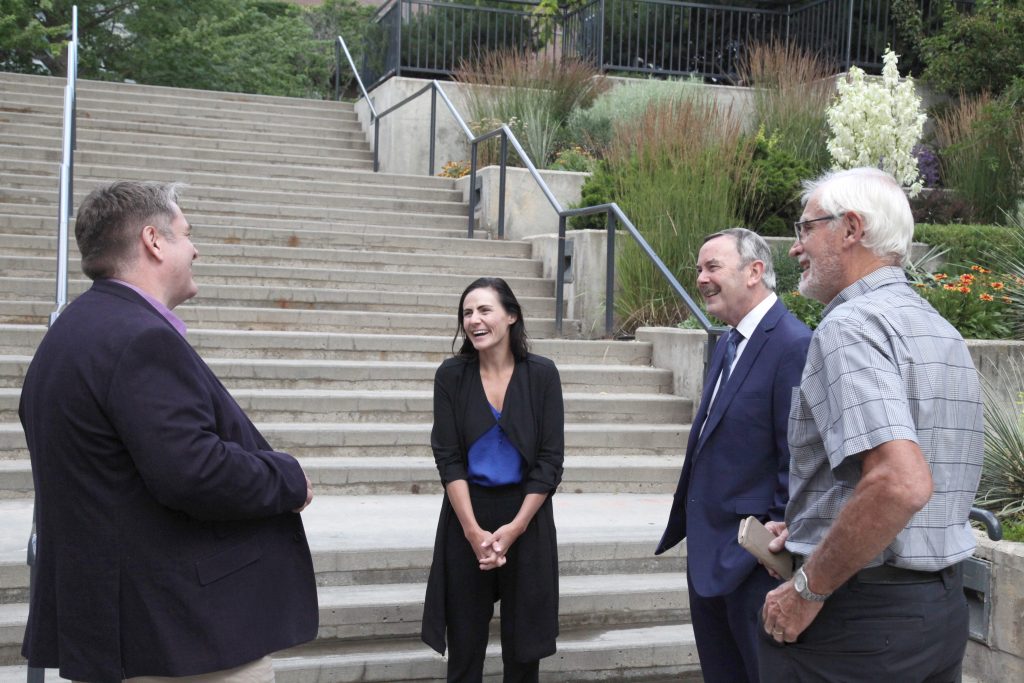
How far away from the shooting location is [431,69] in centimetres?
1452

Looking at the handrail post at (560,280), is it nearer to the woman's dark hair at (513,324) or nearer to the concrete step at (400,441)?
the concrete step at (400,441)

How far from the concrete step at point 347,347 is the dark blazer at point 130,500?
4411 millimetres

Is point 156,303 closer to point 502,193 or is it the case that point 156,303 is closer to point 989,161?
point 502,193

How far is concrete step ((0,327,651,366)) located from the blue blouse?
11.2 ft

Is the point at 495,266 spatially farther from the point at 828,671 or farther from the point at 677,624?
the point at 828,671

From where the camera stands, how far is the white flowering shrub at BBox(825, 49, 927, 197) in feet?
30.1

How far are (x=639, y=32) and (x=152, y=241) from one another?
13.4 metres

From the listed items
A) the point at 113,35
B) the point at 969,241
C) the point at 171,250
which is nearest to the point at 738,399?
the point at 171,250

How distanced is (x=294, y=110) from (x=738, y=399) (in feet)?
41.7

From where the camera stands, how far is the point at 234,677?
2.36 m

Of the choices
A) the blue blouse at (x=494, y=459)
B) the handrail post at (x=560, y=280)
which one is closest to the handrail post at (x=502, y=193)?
the handrail post at (x=560, y=280)

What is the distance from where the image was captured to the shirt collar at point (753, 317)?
2939 mm

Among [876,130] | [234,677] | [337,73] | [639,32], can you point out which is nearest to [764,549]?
[234,677]

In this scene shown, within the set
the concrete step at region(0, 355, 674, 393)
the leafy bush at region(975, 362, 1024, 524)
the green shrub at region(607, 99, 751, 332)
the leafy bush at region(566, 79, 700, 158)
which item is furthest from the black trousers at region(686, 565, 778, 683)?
the leafy bush at region(566, 79, 700, 158)
